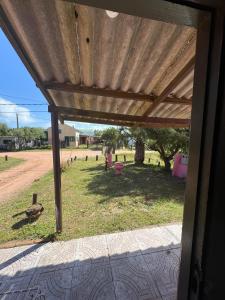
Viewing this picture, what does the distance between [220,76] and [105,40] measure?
3.87 feet

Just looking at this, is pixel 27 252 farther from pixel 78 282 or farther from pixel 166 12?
pixel 166 12

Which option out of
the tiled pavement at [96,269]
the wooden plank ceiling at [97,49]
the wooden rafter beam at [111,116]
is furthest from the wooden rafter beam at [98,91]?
the tiled pavement at [96,269]

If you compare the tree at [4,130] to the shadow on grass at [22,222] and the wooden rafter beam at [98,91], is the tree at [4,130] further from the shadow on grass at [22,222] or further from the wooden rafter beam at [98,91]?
the wooden rafter beam at [98,91]

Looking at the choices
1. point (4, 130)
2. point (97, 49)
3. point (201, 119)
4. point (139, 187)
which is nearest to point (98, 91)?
point (97, 49)

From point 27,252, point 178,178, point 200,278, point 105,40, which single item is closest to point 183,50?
point 105,40

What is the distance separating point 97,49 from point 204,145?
1.40 metres

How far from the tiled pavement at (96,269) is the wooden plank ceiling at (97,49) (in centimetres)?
255

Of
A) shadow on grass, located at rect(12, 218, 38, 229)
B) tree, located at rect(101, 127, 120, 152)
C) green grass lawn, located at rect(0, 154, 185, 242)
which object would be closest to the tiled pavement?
green grass lawn, located at rect(0, 154, 185, 242)

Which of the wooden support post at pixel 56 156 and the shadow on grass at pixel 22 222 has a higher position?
the wooden support post at pixel 56 156

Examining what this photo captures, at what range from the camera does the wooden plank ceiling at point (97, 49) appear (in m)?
1.29

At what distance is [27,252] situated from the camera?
3170 millimetres

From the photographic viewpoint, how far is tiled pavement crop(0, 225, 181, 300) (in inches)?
92.7

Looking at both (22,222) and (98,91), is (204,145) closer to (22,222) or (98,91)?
(98,91)

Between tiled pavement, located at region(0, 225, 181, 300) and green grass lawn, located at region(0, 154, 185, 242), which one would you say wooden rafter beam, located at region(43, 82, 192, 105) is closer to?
tiled pavement, located at region(0, 225, 181, 300)
